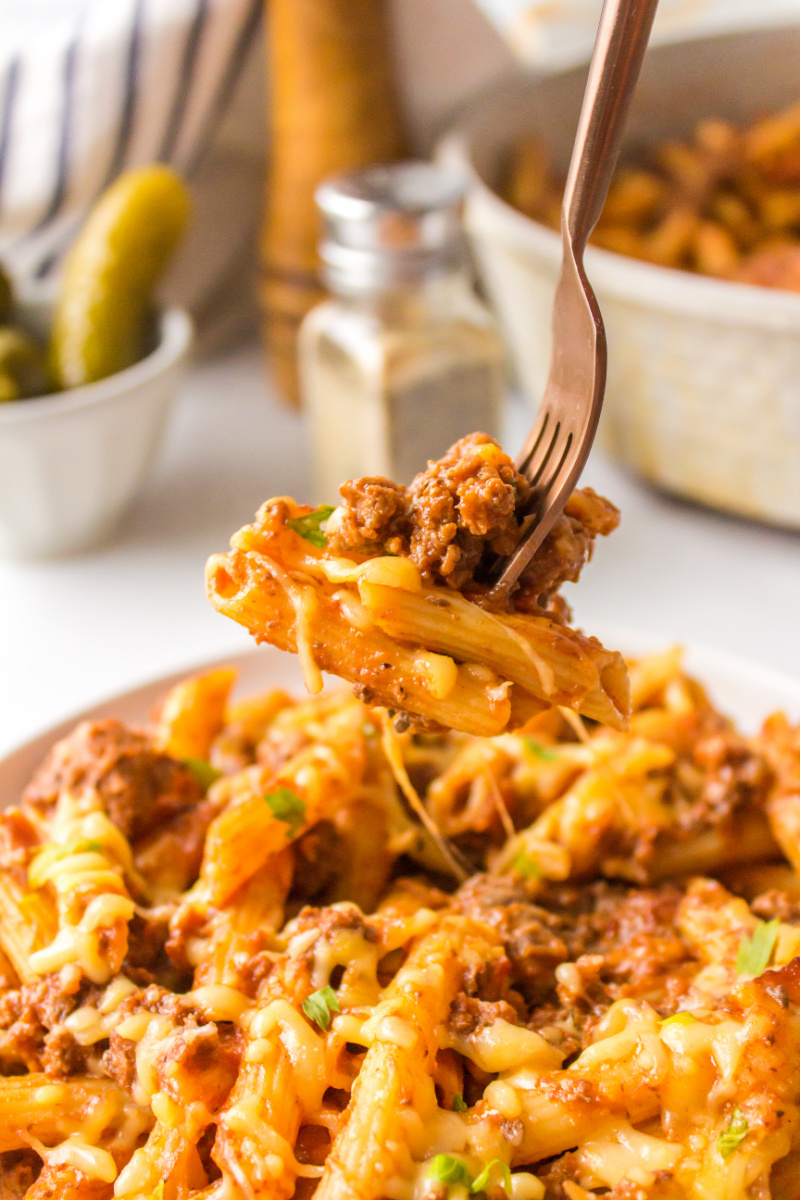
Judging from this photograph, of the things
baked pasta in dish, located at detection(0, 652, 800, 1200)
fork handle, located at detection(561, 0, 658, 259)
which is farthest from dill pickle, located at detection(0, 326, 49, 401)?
fork handle, located at detection(561, 0, 658, 259)

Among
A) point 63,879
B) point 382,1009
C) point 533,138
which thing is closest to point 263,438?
point 533,138

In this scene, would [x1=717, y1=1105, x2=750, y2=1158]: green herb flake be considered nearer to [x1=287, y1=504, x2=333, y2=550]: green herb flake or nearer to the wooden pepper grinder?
[x1=287, y1=504, x2=333, y2=550]: green herb flake

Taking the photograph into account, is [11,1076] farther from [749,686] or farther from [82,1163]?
[749,686]

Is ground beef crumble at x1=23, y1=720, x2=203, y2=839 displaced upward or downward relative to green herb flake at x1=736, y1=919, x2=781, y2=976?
upward

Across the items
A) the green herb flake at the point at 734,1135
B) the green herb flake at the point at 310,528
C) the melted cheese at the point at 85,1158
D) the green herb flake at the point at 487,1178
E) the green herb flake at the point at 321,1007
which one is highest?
the green herb flake at the point at 310,528

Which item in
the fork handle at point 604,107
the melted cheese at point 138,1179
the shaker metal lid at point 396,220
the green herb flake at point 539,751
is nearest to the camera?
the fork handle at point 604,107

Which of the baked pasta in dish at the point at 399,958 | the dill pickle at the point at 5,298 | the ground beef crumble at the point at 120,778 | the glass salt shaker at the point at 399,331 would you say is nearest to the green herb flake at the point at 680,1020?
the baked pasta in dish at the point at 399,958

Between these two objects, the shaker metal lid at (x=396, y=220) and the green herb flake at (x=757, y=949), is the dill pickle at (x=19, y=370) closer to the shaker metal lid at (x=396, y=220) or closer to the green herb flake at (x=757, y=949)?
the shaker metal lid at (x=396, y=220)
